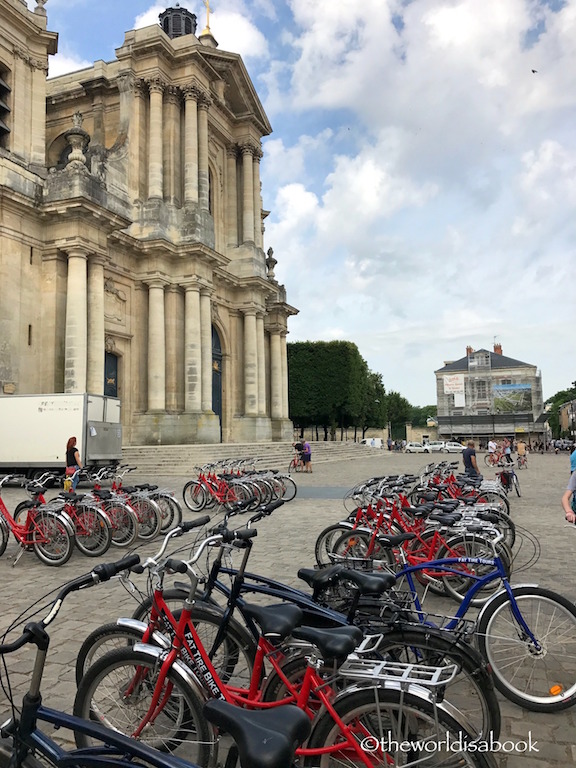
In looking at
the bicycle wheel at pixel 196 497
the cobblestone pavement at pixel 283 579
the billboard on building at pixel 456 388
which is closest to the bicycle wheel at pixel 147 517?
the cobblestone pavement at pixel 283 579

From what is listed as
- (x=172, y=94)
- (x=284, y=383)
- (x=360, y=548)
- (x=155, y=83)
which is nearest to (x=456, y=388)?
(x=284, y=383)

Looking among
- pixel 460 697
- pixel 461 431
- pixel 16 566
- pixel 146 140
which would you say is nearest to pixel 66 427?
pixel 16 566

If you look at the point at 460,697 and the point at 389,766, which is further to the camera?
the point at 460,697

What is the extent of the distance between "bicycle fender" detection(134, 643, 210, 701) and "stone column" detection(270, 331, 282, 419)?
3265 centimetres

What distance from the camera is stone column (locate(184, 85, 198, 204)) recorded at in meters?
28.0

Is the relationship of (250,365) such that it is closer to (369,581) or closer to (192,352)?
(192,352)

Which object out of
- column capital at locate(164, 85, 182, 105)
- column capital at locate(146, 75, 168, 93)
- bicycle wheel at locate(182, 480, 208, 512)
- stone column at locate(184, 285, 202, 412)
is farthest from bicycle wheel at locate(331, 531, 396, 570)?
column capital at locate(164, 85, 182, 105)

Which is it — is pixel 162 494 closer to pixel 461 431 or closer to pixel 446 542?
pixel 446 542

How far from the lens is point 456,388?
261ft

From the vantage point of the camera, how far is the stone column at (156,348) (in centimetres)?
2605

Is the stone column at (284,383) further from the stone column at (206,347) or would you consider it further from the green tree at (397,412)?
the green tree at (397,412)

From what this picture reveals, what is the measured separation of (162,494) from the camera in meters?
9.27

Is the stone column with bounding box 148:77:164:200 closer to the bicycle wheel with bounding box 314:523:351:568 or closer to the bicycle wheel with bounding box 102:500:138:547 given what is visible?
the bicycle wheel with bounding box 102:500:138:547

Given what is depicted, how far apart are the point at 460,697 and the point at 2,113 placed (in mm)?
26676
